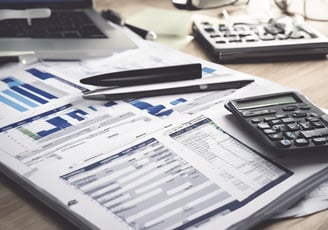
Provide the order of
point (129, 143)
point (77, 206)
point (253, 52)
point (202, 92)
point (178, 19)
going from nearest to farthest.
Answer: point (77, 206) → point (129, 143) → point (202, 92) → point (253, 52) → point (178, 19)

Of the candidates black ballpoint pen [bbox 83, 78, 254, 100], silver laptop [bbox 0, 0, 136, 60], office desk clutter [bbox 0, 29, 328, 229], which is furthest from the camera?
silver laptop [bbox 0, 0, 136, 60]

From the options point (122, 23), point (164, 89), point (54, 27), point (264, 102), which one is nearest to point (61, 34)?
point (54, 27)

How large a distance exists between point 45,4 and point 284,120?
490mm

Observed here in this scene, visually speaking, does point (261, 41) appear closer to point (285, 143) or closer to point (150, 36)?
point (150, 36)

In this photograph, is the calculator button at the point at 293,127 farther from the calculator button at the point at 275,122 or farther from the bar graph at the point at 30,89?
the bar graph at the point at 30,89

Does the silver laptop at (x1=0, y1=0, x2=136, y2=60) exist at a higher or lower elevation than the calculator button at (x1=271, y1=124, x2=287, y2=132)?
higher

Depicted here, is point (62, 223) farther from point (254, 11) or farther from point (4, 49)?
point (254, 11)

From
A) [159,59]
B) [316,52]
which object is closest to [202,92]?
[159,59]

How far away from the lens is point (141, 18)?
1060 mm

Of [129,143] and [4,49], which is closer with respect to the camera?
[129,143]

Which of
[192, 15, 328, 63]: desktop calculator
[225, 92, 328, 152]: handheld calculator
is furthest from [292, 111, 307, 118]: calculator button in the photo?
[192, 15, 328, 63]: desktop calculator

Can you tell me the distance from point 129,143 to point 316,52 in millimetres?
397

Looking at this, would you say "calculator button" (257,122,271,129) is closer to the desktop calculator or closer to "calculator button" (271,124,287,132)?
"calculator button" (271,124,287,132)

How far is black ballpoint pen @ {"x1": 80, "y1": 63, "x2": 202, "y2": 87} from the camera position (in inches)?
30.0
